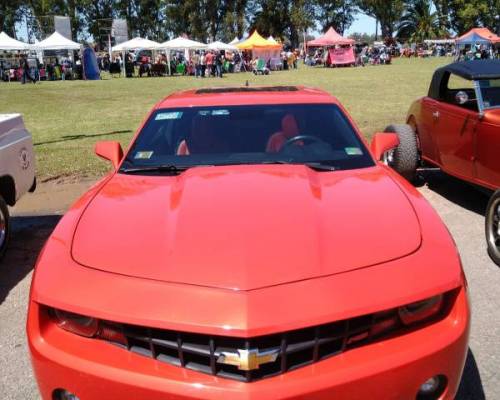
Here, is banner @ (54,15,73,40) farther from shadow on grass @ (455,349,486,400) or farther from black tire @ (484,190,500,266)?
shadow on grass @ (455,349,486,400)

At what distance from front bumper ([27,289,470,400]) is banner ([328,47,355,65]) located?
44.3 metres

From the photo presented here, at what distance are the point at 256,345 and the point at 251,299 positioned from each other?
0.16 m

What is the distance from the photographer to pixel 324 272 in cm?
209

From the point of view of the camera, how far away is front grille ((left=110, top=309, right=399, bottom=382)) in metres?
1.93

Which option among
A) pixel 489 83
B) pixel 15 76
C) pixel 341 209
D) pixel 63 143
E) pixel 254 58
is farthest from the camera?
pixel 254 58

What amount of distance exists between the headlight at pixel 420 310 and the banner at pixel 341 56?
44.2m

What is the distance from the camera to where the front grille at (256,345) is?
6.34 feet

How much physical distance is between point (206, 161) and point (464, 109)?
3.84 meters

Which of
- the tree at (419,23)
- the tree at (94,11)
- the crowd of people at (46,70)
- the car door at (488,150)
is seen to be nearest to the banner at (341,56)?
the crowd of people at (46,70)

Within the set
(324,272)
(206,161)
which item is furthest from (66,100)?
(324,272)

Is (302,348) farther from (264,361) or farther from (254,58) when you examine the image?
(254,58)

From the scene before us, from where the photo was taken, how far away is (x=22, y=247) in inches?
207

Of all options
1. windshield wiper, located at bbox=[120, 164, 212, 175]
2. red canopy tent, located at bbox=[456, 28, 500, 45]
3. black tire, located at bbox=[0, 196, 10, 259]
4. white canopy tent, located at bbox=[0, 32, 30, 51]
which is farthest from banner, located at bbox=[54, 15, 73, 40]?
windshield wiper, located at bbox=[120, 164, 212, 175]

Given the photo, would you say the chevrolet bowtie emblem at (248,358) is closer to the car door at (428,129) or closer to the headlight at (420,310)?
the headlight at (420,310)
